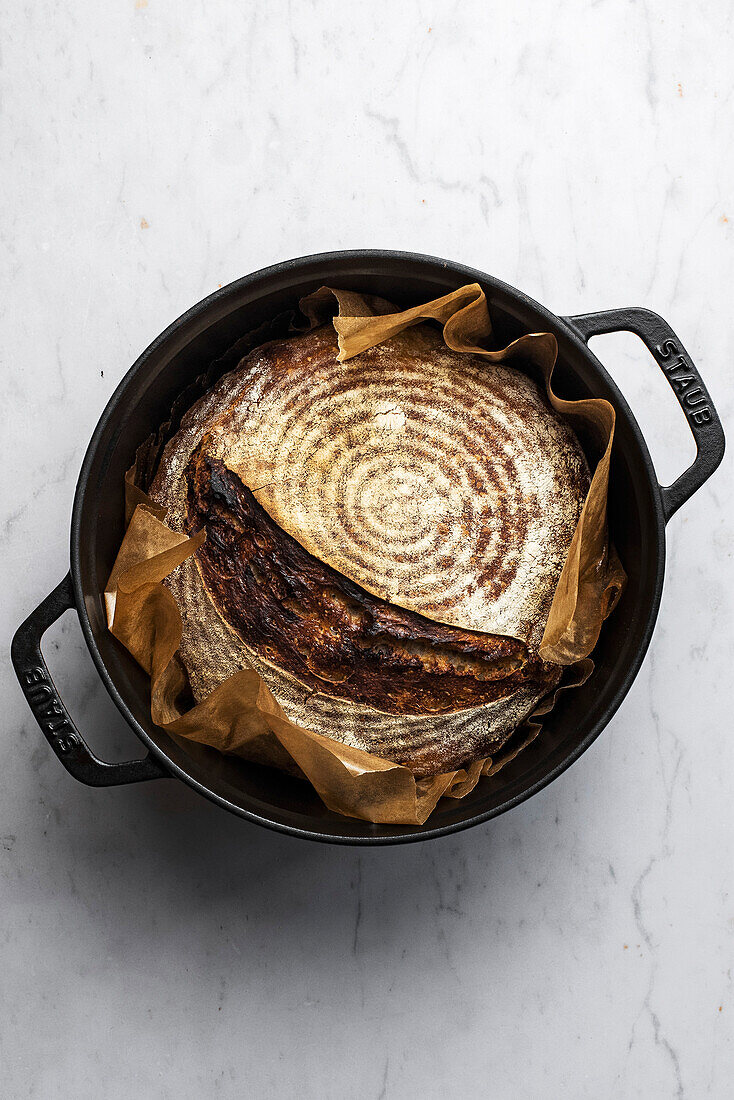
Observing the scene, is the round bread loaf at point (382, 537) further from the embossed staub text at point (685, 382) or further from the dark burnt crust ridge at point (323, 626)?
the embossed staub text at point (685, 382)

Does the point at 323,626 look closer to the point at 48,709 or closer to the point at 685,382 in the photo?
the point at 48,709

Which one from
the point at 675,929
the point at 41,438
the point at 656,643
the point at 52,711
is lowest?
the point at 675,929

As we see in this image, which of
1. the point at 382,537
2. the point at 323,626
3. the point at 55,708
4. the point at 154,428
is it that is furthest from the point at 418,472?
the point at 55,708

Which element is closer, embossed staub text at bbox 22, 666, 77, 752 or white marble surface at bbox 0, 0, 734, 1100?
embossed staub text at bbox 22, 666, 77, 752

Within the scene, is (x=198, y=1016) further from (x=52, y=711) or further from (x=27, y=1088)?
(x=52, y=711)

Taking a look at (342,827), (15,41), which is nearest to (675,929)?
(342,827)

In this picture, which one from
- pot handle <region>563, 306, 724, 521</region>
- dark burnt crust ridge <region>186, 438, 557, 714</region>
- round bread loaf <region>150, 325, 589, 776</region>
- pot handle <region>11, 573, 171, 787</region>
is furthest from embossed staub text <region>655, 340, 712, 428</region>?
pot handle <region>11, 573, 171, 787</region>

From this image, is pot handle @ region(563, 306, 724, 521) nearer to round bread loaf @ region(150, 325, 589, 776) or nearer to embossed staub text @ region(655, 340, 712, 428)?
embossed staub text @ region(655, 340, 712, 428)
